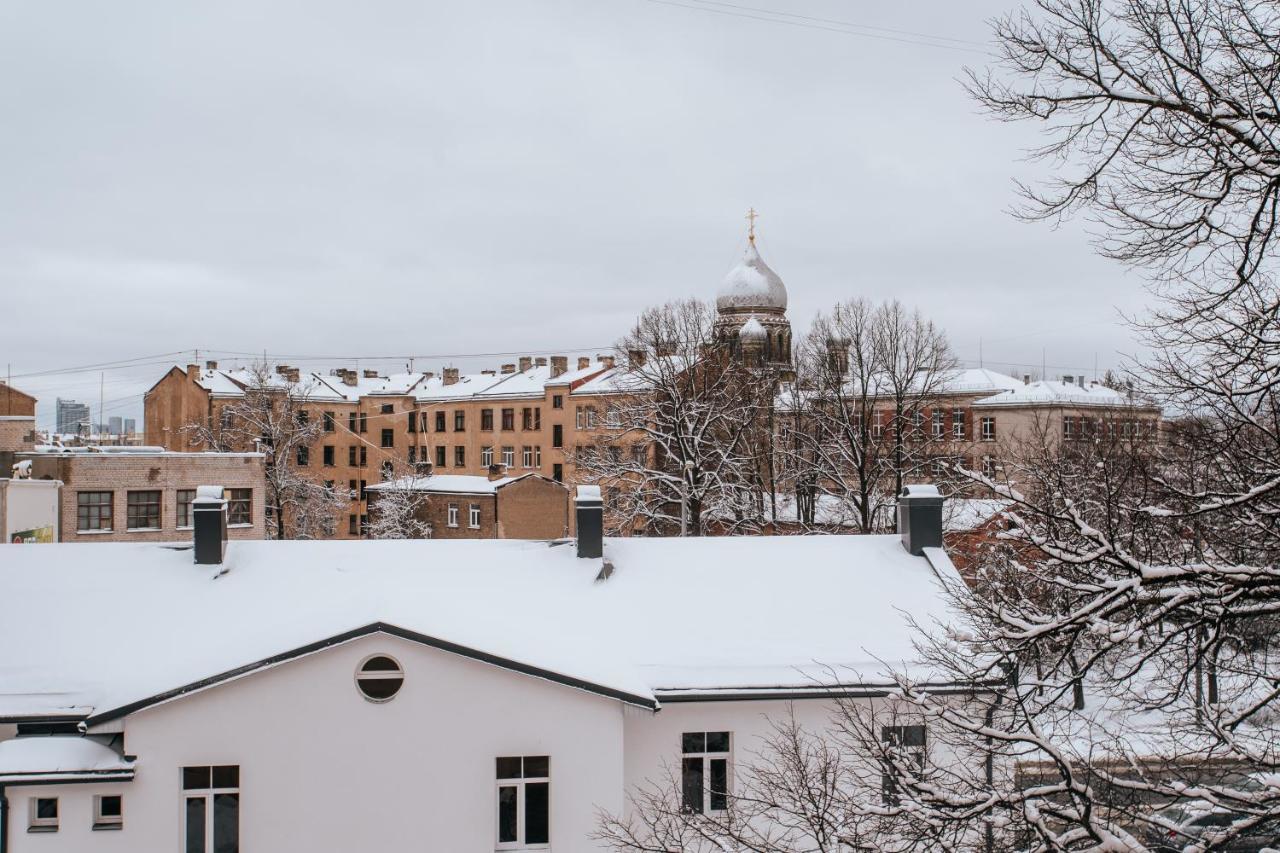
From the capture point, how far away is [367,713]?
45.6 feet

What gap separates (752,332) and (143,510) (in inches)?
1527

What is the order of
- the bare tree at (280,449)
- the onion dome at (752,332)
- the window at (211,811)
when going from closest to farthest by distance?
the window at (211,811)
the bare tree at (280,449)
the onion dome at (752,332)

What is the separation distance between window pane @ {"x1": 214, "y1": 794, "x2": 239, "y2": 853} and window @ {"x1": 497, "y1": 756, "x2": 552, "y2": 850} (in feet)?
10.7

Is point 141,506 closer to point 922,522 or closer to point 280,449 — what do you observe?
point 280,449

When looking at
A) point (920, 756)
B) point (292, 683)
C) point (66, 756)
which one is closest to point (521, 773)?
point (292, 683)

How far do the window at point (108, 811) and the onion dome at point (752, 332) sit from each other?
178 feet

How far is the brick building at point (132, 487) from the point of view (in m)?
37.3

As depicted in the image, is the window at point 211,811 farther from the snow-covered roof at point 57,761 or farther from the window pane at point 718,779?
the window pane at point 718,779

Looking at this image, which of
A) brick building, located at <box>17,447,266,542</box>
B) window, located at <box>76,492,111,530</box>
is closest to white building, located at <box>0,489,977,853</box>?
brick building, located at <box>17,447,266,542</box>

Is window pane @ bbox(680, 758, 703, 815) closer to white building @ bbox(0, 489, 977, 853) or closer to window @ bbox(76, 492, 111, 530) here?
white building @ bbox(0, 489, 977, 853)

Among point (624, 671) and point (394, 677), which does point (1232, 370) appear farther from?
point (394, 677)

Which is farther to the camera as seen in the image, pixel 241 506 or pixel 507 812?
pixel 241 506

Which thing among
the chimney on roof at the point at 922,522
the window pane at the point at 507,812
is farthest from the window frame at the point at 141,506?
the chimney on roof at the point at 922,522

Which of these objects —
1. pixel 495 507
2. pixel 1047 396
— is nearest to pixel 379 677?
pixel 495 507
